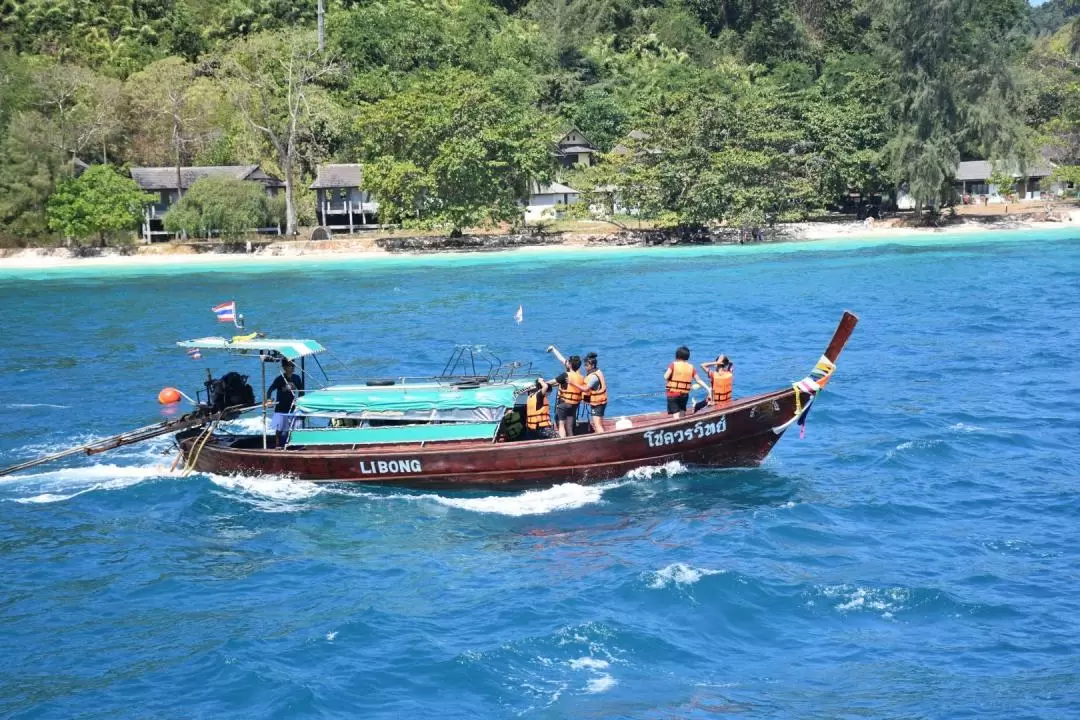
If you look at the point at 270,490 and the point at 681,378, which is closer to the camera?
the point at 681,378

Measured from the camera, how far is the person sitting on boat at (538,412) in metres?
23.0

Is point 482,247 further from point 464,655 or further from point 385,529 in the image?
point 464,655

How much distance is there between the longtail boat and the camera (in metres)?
22.7

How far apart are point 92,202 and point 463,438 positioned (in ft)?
196

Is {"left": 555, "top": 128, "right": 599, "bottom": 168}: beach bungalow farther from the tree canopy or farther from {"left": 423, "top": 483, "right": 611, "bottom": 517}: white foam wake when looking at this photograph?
{"left": 423, "top": 483, "right": 611, "bottom": 517}: white foam wake

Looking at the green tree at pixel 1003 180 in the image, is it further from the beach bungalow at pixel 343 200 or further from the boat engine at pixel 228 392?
the boat engine at pixel 228 392

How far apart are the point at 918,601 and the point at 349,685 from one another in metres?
8.59

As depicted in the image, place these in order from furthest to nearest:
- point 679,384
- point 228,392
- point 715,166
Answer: point 715,166 < point 228,392 < point 679,384

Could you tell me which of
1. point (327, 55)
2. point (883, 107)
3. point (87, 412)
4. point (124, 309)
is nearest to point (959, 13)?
point (883, 107)

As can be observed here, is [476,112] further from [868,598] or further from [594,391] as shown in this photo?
[868,598]

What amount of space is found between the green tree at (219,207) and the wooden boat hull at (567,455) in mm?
54884

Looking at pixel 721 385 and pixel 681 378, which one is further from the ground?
pixel 681 378

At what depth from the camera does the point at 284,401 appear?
24516 millimetres

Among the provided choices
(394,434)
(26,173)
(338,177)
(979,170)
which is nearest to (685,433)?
(394,434)
